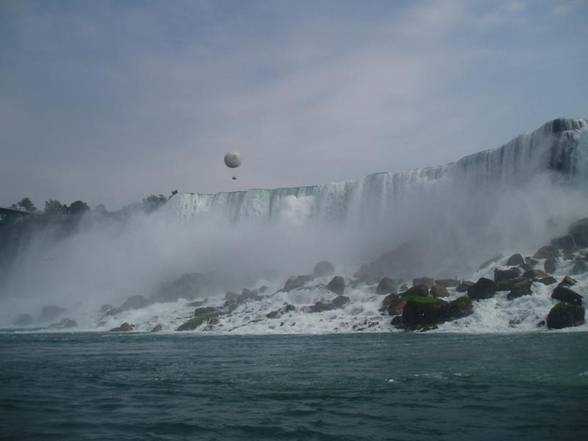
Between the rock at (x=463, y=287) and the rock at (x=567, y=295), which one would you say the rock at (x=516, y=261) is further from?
the rock at (x=567, y=295)

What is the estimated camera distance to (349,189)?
42875 mm

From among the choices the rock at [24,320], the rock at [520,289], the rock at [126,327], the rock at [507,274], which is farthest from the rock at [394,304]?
the rock at [24,320]

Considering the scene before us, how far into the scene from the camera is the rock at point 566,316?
1778 cm

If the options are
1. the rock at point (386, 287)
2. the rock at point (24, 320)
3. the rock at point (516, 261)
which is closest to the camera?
the rock at point (516, 261)

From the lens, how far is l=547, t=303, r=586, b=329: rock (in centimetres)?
1778

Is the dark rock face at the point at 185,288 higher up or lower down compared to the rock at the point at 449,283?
lower down

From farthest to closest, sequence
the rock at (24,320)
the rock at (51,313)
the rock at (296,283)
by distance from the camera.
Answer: the rock at (51,313), the rock at (24,320), the rock at (296,283)

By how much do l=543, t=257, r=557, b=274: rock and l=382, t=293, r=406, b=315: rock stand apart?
21.4 ft

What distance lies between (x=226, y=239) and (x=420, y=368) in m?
37.3

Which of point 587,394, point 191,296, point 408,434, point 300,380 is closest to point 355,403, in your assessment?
point 408,434

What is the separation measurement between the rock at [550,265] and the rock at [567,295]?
14.4 feet

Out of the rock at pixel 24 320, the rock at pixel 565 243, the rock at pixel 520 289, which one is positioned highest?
the rock at pixel 565 243

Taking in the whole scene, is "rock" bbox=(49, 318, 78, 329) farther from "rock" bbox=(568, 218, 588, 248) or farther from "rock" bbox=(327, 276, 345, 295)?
"rock" bbox=(568, 218, 588, 248)

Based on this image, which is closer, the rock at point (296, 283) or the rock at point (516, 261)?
the rock at point (516, 261)
